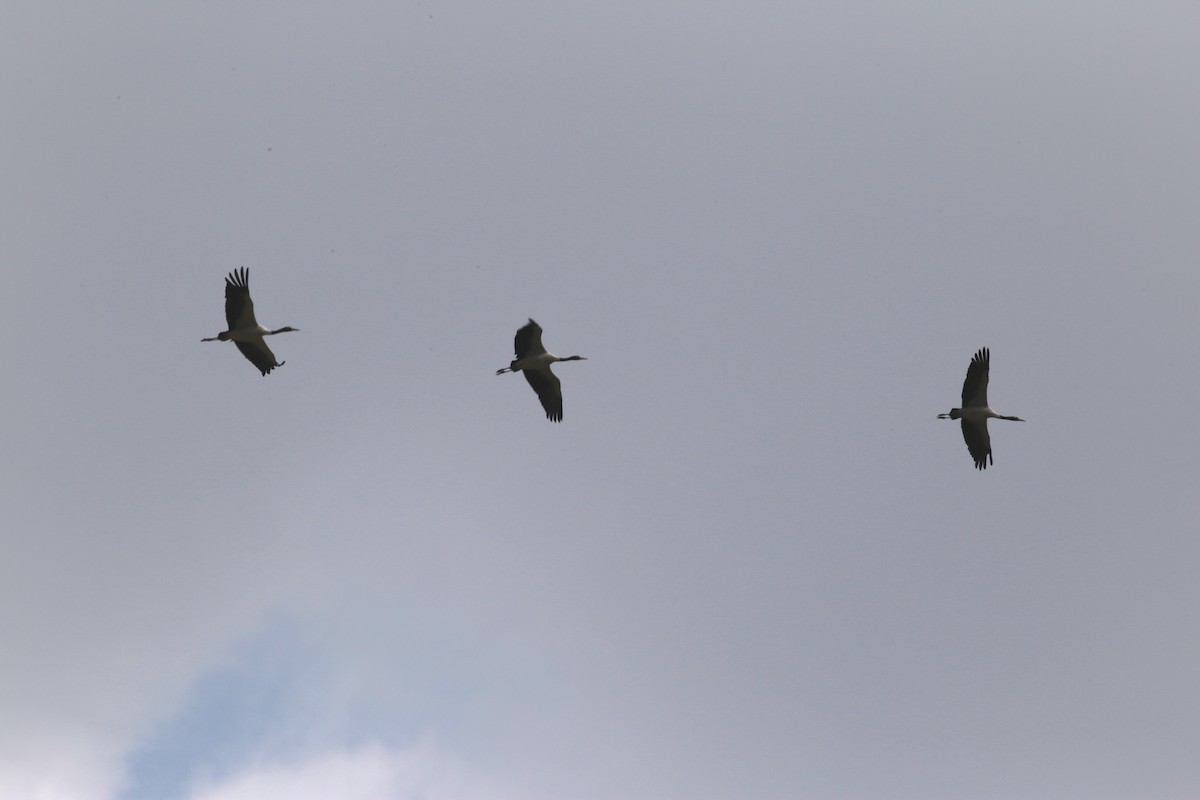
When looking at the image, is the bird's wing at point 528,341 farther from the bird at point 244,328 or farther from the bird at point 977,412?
the bird at point 977,412

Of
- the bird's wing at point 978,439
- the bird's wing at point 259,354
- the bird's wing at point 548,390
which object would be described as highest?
the bird's wing at point 259,354

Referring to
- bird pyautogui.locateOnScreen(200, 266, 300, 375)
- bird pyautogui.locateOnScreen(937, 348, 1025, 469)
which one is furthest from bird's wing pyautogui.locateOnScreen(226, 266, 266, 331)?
bird pyautogui.locateOnScreen(937, 348, 1025, 469)

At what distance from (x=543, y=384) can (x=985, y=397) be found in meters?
10.8

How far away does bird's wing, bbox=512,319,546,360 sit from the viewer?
117 feet

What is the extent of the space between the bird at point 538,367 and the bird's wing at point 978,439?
965cm

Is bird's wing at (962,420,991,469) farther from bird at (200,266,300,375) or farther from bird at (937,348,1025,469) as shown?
bird at (200,266,300,375)

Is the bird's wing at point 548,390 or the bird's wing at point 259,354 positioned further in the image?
the bird's wing at point 548,390

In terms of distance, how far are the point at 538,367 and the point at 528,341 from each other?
3.43ft

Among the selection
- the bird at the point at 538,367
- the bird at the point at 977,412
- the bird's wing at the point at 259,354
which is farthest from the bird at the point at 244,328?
the bird at the point at 977,412

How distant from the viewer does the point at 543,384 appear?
37375 millimetres

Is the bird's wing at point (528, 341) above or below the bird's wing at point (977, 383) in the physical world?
above

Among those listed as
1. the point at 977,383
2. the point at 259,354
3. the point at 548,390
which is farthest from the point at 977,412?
the point at 259,354

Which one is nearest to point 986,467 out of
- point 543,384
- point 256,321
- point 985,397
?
point 985,397

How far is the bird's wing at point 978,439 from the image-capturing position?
3831cm
